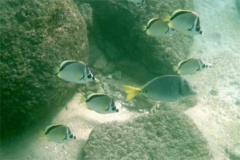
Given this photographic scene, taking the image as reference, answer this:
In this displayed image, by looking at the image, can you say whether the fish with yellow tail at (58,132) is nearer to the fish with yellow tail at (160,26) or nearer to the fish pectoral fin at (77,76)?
the fish pectoral fin at (77,76)

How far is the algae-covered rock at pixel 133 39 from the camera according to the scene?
739 centimetres

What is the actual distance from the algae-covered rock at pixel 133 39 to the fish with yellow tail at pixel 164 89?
3.60m

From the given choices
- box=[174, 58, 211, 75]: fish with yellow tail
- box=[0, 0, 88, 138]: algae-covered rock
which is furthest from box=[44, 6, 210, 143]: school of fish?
box=[0, 0, 88, 138]: algae-covered rock

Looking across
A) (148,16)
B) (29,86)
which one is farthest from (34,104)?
(148,16)

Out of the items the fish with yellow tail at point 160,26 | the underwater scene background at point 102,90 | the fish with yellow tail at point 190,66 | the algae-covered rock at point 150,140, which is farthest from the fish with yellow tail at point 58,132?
the fish with yellow tail at point 160,26

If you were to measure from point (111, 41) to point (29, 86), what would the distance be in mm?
3283

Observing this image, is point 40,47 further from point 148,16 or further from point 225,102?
point 225,102

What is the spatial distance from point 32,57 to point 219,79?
19.2 ft

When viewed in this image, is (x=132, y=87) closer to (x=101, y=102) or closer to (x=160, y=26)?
(x=101, y=102)

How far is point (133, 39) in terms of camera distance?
7512mm

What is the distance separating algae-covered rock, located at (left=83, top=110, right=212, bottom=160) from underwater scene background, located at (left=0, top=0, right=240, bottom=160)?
0.02 meters

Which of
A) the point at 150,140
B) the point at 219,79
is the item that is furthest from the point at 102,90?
the point at 219,79

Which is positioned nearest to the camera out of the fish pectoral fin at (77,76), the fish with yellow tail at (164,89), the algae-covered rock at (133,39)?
the fish with yellow tail at (164,89)

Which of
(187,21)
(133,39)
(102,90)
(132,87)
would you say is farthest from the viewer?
(133,39)
